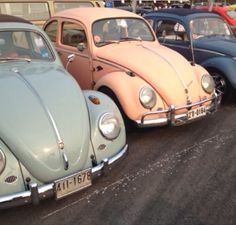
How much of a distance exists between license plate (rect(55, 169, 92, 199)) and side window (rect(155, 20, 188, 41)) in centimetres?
461

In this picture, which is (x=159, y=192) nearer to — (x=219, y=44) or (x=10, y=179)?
(x=10, y=179)

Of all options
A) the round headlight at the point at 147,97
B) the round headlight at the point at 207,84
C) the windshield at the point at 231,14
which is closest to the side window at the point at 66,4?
the round headlight at the point at 207,84

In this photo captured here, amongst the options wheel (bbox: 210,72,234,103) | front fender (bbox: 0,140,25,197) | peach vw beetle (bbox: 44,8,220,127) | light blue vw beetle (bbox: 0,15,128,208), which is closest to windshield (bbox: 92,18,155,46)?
peach vw beetle (bbox: 44,8,220,127)

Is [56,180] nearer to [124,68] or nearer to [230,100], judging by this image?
[124,68]

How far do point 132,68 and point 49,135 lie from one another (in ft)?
7.28

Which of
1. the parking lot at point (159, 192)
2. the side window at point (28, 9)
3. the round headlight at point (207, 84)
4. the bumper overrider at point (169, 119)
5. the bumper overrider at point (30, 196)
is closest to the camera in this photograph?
the bumper overrider at point (30, 196)

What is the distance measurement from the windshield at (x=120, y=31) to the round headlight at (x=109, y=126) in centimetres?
232

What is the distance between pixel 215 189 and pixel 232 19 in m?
10.4

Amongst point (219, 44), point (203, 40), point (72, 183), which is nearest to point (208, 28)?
point (203, 40)

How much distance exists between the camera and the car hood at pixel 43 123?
3.22m

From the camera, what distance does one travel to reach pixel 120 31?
20.2ft

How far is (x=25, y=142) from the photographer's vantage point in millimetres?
3221

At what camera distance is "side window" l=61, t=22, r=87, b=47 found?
19.6ft

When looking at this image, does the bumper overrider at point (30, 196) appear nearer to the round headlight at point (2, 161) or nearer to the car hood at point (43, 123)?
the car hood at point (43, 123)
